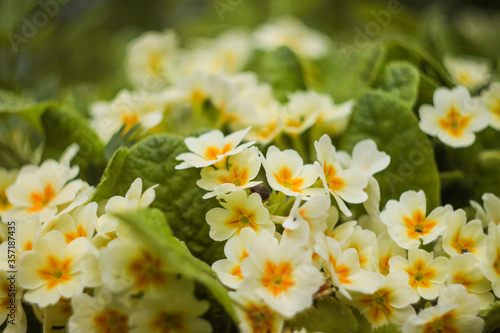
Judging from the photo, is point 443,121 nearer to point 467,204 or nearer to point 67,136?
point 467,204

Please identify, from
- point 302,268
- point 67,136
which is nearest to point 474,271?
point 302,268

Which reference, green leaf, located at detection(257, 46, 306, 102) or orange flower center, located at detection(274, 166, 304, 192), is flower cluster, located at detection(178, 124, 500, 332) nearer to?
orange flower center, located at detection(274, 166, 304, 192)

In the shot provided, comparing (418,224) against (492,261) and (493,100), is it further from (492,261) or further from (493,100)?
(493,100)

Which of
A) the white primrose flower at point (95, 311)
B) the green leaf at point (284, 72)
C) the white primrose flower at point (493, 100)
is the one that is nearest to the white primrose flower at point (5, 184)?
the white primrose flower at point (95, 311)

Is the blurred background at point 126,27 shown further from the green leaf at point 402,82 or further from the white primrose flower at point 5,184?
the green leaf at point 402,82

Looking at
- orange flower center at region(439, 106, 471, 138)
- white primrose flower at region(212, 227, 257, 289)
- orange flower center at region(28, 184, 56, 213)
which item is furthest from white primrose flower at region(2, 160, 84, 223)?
orange flower center at region(439, 106, 471, 138)
